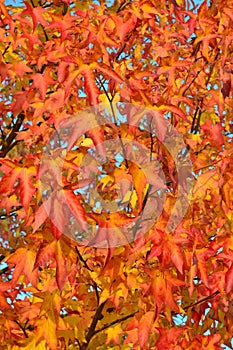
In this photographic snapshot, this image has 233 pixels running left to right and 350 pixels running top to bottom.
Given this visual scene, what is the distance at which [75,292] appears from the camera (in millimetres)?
2344

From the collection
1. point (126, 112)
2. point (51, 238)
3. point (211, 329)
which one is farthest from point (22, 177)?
point (211, 329)

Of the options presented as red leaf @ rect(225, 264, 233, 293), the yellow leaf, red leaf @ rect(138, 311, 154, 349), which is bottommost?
the yellow leaf

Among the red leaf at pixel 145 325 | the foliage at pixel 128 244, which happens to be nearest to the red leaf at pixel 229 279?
the foliage at pixel 128 244

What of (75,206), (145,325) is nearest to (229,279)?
(145,325)

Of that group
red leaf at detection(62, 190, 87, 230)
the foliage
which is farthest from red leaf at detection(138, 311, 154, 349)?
red leaf at detection(62, 190, 87, 230)

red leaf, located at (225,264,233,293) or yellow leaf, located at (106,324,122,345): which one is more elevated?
red leaf, located at (225,264,233,293)

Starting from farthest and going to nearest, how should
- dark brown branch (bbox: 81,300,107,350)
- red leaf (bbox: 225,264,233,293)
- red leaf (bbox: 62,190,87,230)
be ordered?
dark brown branch (bbox: 81,300,107,350) < red leaf (bbox: 225,264,233,293) < red leaf (bbox: 62,190,87,230)

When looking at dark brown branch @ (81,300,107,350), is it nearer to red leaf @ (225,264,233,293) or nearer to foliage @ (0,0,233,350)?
foliage @ (0,0,233,350)

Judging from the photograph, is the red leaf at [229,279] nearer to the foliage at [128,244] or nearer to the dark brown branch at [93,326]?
the foliage at [128,244]

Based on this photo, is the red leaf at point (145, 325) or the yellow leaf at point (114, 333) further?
the yellow leaf at point (114, 333)

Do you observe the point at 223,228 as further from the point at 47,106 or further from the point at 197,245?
the point at 47,106

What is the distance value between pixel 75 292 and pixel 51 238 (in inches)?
24.6

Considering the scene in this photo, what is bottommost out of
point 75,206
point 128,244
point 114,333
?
point 114,333

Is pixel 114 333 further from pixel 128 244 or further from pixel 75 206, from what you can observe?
pixel 75 206
